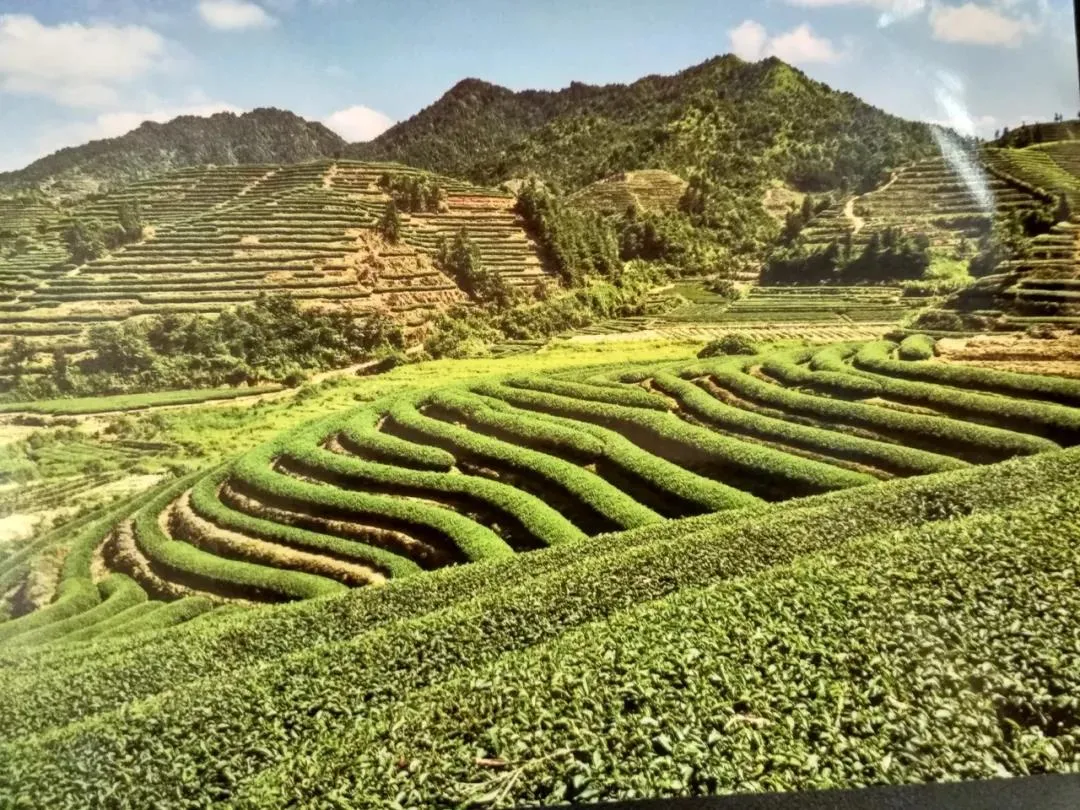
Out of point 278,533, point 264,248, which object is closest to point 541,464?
point 278,533

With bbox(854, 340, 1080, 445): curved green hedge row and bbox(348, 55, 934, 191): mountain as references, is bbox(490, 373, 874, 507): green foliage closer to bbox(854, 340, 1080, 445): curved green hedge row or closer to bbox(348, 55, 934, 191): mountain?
bbox(854, 340, 1080, 445): curved green hedge row

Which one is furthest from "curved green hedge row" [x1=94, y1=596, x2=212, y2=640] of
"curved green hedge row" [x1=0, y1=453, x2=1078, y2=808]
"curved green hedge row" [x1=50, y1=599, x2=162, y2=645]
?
"curved green hedge row" [x1=0, y1=453, x2=1078, y2=808]

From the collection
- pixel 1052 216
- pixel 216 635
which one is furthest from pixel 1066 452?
pixel 216 635

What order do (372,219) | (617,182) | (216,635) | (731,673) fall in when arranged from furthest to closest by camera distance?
(617,182) → (372,219) → (216,635) → (731,673)

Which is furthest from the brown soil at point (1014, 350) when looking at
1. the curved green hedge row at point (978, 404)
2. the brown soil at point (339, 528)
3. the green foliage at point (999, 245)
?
the brown soil at point (339, 528)

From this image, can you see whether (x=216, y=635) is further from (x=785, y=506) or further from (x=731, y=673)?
(x=785, y=506)
